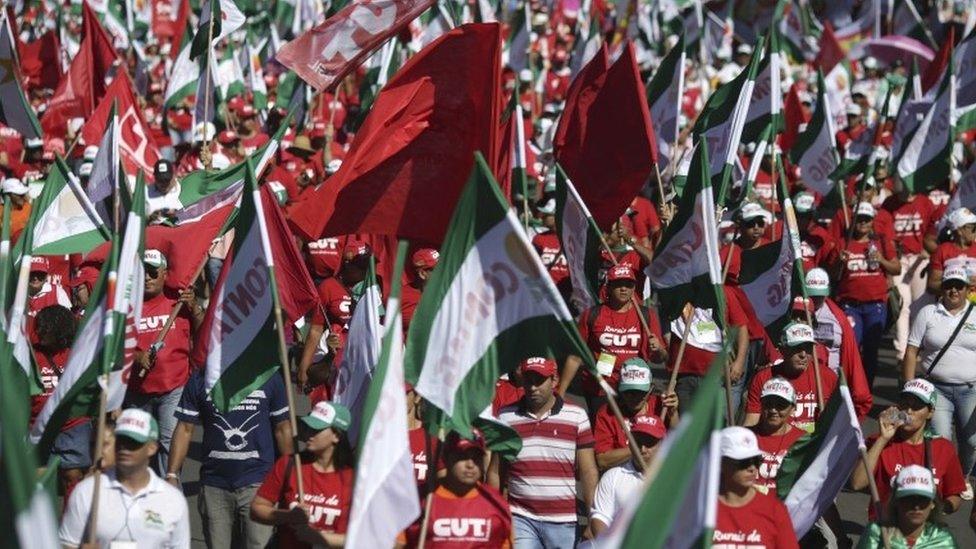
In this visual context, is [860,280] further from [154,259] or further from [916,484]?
[916,484]

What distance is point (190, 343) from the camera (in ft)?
36.4

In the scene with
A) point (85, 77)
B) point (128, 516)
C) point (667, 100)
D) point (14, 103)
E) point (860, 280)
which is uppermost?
point (85, 77)

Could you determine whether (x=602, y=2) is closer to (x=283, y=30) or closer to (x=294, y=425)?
(x=283, y=30)

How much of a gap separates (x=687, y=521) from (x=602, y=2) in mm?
28871

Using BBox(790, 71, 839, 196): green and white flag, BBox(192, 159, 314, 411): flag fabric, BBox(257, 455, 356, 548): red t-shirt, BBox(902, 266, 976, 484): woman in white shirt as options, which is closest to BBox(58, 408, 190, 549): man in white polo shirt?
BBox(257, 455, 356, 548): red t-shirt

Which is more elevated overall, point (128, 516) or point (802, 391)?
point (802, 391)

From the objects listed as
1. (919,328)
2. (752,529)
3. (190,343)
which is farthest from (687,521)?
(919,328)

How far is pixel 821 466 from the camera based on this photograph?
28.3ft

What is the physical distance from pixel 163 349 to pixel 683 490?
17.5ft

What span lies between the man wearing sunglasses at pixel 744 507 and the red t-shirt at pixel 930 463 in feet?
5.47

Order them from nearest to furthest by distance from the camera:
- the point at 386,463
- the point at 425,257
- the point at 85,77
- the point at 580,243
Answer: the point at 386,463 < the point at 580,243 < the point at 425,257 < the point at 85,77

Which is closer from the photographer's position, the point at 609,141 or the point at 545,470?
the point at 545,470

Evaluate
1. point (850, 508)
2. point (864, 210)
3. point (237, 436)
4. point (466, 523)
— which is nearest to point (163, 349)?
point (237, 436)

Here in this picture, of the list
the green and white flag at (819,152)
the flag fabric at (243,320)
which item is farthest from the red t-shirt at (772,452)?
the green and white flag at (819,152)
